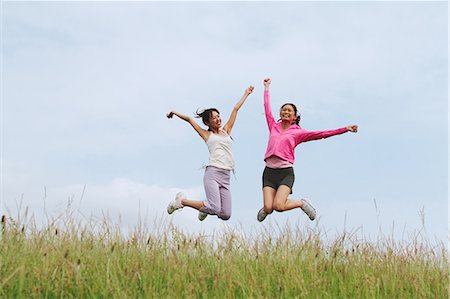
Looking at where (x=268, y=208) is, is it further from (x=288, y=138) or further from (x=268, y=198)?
(x=288, y=138)

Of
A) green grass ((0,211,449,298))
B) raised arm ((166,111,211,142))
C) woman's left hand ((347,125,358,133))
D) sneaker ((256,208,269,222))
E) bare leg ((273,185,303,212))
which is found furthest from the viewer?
sneaker ((256,208,269,222))

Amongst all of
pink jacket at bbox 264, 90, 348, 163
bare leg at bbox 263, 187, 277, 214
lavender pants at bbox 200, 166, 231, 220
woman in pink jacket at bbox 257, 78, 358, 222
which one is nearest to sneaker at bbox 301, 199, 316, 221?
woman in pink jacket at bbox 257, 78, 358, 222

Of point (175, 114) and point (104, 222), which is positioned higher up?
point (175, 114)

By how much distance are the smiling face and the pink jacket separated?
0.48 ft

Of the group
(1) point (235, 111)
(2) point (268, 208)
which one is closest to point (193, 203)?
(2) point (268, 208)

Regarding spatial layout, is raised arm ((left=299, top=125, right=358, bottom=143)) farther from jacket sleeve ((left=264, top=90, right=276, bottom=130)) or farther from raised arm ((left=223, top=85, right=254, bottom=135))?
raised arm ((left=223, top=85, right=254, bottom=135))

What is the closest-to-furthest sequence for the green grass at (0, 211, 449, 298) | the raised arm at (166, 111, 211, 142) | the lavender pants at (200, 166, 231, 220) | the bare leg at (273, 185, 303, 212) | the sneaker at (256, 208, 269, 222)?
the green grass at (0, 211, 449, 298)
the bare leg at (273, 185, 303, 212)
the lavender pants at (200, 166, 231, 220)
the raised arm at (166, 111, 211, 142)
the sneaker at (256, 208, 269, 222)

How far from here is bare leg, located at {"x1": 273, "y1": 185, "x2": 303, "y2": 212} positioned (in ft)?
34.1

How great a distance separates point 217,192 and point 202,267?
3641 millimetres

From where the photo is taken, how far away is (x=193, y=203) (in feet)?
35.6

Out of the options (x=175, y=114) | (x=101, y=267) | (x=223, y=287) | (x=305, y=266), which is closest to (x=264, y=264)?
(x=305, y=266)

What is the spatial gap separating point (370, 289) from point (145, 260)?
2.67 meters

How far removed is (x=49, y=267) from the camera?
21.0ft

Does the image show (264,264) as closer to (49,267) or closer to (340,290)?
(340,290)
